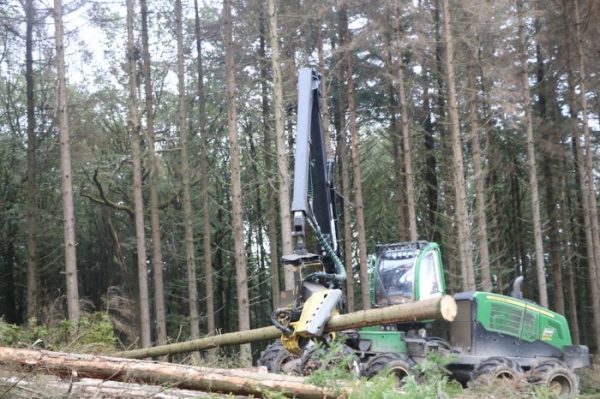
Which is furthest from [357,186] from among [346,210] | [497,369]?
[497,369]

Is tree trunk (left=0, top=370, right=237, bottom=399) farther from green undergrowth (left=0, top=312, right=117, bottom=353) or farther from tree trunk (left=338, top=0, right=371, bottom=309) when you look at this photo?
tree trunk (left=338, top=0, right=371, bottom=309)

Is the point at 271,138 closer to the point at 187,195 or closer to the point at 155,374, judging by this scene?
the point at 187,195

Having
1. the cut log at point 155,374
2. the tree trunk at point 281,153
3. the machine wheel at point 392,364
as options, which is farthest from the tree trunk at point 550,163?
the cut log at point 155,374

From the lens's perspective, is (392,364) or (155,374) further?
(392,364)

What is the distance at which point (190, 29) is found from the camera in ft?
72.3

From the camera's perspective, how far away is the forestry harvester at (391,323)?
317 inches

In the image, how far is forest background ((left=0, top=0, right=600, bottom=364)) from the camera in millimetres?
18484

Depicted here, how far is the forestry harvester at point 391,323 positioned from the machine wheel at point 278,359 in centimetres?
2

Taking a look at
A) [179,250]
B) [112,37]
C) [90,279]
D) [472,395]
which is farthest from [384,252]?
[90,279]

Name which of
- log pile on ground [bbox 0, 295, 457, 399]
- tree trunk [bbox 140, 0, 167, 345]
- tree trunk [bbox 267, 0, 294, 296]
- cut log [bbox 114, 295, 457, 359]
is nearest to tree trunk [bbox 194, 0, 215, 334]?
tree trunk [bbox 140, 0, 167, 345]

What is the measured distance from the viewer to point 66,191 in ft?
51.0

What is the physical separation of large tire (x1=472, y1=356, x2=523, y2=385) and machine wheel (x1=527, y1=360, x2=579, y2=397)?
0.39m

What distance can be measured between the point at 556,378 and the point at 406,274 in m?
2.85

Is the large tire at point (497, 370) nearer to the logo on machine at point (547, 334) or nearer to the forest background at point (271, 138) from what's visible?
the logo on machine at point (547, 334)
